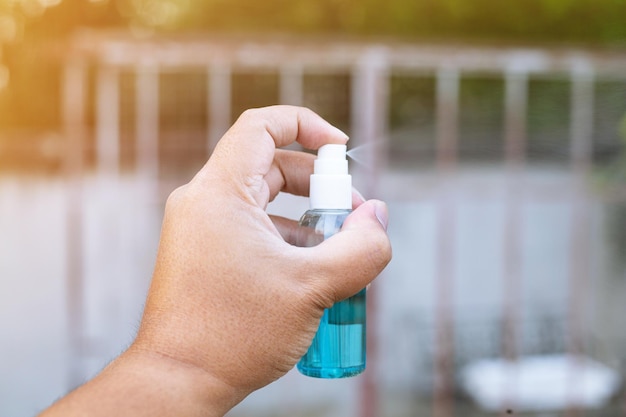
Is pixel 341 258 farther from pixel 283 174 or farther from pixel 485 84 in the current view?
pixel 485 84

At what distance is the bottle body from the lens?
0.69 meters

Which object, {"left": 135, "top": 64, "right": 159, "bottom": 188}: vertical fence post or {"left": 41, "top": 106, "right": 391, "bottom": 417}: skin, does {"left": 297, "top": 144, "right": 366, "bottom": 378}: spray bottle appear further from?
{"left": 135, "top": 64, "right": 159, "bottom": 188}: vertical fence post

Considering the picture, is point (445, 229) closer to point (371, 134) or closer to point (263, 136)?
point (371, 134)

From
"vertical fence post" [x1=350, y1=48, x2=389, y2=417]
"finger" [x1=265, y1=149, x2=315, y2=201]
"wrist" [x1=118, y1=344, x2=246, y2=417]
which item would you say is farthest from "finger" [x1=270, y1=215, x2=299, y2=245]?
"vertical fence post" [x1=350, y1=48, x2=389, y2=417]

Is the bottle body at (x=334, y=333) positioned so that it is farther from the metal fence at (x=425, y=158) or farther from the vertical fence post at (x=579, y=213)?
the vertical fence post at (x=579, y=213)

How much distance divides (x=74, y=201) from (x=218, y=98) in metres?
0.41

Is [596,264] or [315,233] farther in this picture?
[596,264]

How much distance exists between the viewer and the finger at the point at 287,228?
0.74 m

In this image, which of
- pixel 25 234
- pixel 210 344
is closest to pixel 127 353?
pixel 210 344

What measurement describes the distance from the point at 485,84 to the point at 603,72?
32 centimetres

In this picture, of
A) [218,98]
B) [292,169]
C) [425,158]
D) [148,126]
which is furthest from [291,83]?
[292,169]

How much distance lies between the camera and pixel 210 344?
0.61m

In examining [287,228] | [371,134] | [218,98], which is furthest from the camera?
[218,98]

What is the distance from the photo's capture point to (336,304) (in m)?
0.68
